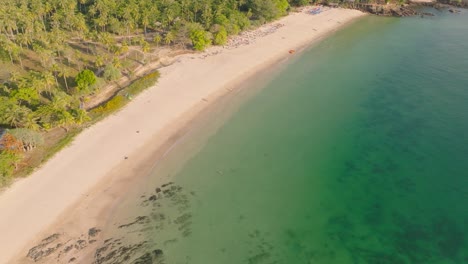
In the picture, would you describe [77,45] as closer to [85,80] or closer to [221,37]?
[85,80]

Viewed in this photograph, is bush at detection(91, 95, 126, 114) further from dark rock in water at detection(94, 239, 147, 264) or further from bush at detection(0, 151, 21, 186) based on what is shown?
dark rock in water at detection(94, 239, 147, 264)

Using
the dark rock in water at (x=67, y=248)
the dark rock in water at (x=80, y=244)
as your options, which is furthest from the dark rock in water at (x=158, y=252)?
the dark rock in water at (x=67, y=248)

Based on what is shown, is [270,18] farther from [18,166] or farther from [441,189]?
[18,166]

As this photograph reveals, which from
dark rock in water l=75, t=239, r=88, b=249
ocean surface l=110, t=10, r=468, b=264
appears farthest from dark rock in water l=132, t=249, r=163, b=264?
dark rock in water l=75, t=239, r=88, b=249

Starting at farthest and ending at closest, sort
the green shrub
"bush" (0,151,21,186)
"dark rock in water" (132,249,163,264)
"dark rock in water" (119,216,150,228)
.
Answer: the green shrub
"bush" (0,151,21,186)
"dark rock in water" (119,216,150,228)
"dark rock in water" (132,249,163,264)

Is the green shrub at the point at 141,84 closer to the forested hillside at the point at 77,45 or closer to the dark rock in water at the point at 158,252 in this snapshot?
the forested hillside at the point at 77,45

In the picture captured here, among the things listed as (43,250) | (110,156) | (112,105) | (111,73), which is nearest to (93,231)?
(43,250)
